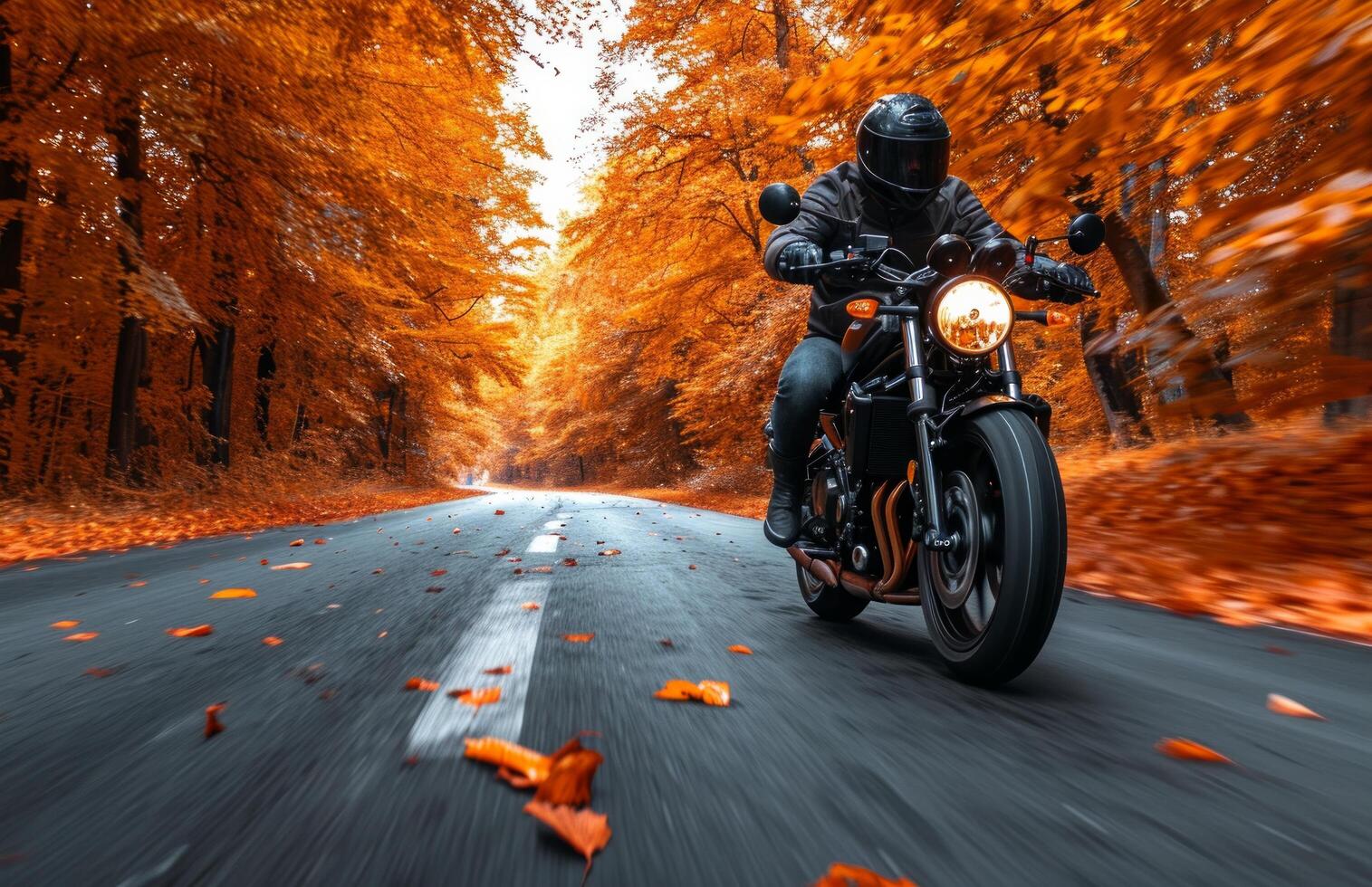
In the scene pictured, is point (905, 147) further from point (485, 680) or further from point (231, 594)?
point (231, 594)

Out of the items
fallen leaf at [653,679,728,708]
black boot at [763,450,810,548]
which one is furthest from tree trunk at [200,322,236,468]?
fallen leaf at [653,679,728,708]

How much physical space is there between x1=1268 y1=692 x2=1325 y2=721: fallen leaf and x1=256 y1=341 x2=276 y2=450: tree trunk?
17.7 meters

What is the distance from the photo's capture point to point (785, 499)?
3.48m

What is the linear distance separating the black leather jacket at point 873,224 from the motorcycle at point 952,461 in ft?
0.75

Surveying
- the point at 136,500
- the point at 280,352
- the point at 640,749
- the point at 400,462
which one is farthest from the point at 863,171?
the point at 400,462

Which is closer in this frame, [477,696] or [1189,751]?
[1189,751]

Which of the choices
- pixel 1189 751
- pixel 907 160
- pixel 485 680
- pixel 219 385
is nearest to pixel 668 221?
pixel 219 385

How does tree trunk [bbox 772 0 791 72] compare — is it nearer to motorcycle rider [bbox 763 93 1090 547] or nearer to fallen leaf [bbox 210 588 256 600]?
motorcycle rider [bbox 763 93 1090 547]

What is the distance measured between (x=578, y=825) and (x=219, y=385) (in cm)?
1400

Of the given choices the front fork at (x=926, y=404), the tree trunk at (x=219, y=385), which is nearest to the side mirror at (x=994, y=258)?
the front fork at (x=926, y=404)

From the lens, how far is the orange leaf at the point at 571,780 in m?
1.22

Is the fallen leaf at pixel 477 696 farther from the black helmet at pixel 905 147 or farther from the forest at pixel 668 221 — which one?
the forest at pixel 668 221

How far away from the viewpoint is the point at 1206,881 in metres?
1.00

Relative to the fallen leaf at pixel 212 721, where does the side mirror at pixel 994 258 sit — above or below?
above
